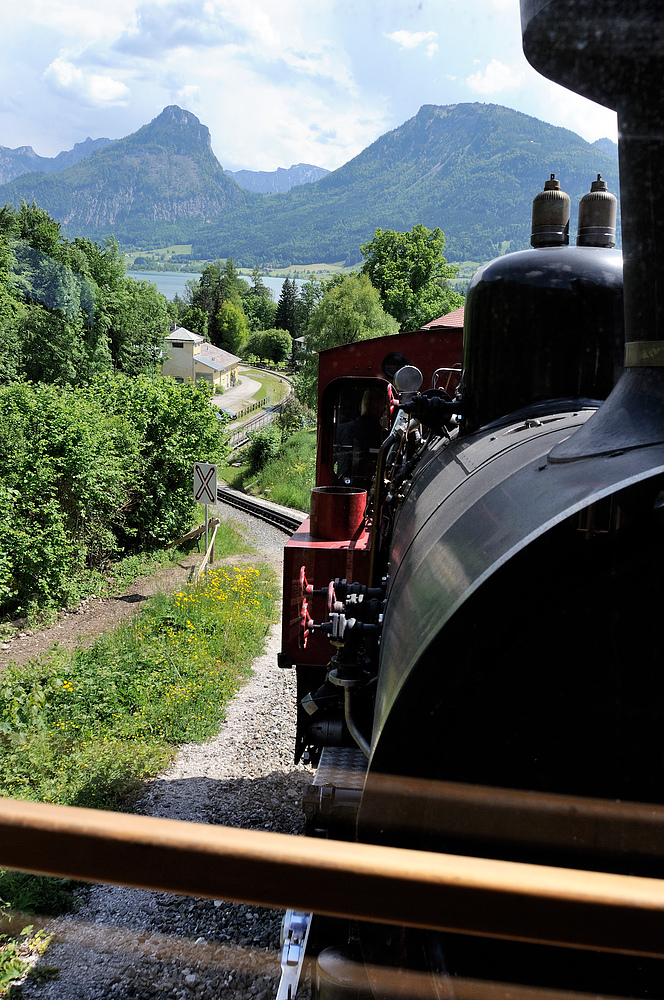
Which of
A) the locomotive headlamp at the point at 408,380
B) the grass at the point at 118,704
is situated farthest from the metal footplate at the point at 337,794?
the grass at the point at 118,704

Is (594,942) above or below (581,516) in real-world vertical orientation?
below

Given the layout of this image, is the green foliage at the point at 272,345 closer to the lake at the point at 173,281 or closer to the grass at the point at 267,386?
the grass at the point at 267,386

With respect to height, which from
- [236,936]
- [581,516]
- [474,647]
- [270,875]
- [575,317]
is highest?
[575,317]

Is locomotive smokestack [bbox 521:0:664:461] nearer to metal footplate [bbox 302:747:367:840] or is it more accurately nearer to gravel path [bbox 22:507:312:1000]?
metal footplate [bbox 302:747:367:840]

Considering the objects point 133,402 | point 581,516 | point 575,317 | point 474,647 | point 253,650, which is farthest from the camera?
point 133,402

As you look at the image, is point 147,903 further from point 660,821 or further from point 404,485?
point 660,821

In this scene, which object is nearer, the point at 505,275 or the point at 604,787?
the point at 604,787

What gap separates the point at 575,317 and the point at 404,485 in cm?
121

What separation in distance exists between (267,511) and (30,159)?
108m

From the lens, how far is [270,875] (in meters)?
0.92

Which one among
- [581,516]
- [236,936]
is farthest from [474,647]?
[236,936]

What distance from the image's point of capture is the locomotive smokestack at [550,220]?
3393 millimetres

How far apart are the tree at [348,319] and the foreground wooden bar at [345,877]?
3068 cm

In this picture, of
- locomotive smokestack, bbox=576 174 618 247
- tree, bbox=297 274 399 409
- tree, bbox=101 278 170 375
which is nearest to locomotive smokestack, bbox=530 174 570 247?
locomotive smokestack, bbox=576 174 618 247
